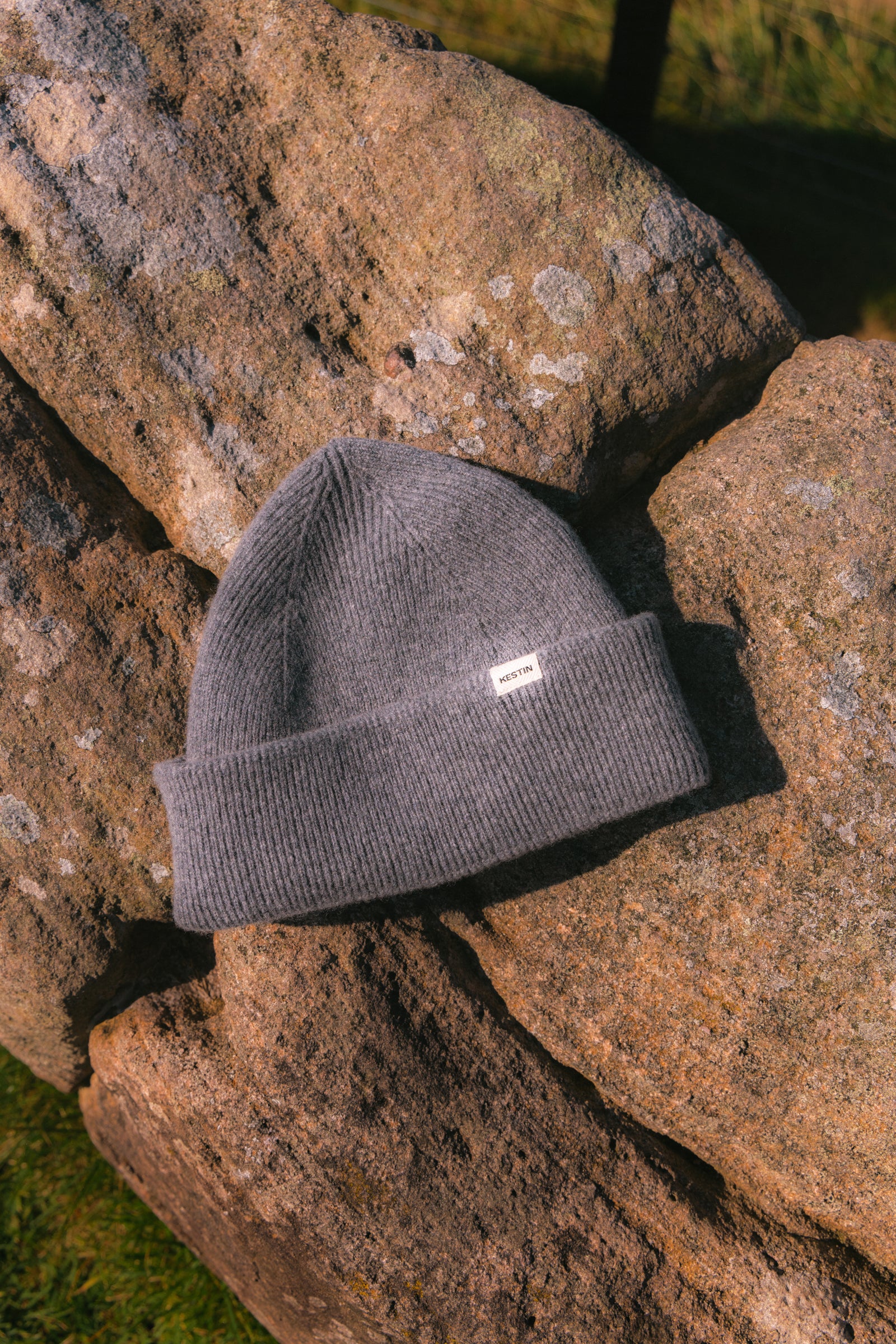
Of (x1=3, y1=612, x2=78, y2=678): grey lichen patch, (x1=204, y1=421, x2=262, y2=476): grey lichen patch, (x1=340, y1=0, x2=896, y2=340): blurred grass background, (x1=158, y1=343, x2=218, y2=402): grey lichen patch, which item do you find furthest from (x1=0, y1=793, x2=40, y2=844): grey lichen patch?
(x1=340, y1=0, x2=896, y2=340): blurred grass background

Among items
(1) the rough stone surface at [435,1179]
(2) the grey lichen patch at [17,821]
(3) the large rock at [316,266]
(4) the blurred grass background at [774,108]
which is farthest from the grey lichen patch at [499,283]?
(4) the blurred grass background at [774,108]

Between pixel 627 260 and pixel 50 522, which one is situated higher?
pixel 50 522

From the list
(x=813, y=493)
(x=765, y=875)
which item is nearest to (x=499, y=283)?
(x=813, y=493)

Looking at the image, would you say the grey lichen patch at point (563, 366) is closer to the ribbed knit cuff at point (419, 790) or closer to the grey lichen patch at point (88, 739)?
the ribbed knit cuff at point (419, 790)

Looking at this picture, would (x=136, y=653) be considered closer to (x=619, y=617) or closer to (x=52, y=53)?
(x=619, y=617)

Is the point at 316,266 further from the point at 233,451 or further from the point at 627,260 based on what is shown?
the point at 627,260

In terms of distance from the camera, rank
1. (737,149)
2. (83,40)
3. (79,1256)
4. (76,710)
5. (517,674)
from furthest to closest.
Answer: (737,149) < (79,1256) < (83,40) < (76,710) < (517,674)
